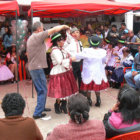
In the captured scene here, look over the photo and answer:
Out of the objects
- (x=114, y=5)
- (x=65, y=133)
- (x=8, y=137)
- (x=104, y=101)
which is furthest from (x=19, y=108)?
(x=114, y=5)

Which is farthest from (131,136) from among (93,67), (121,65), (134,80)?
(121,65)

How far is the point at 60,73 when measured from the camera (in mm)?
4504

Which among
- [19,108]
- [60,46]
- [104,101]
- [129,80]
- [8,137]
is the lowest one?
[104,101]

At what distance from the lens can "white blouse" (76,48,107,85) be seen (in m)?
4.63

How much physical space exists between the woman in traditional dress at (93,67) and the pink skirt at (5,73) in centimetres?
317

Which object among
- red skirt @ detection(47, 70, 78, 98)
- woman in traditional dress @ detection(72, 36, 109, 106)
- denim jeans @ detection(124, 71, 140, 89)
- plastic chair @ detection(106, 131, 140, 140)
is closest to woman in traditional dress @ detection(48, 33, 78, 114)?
red skirt @ detection(47, 70, 78, 98)

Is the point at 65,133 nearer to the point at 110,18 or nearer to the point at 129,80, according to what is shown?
the point at 129,80

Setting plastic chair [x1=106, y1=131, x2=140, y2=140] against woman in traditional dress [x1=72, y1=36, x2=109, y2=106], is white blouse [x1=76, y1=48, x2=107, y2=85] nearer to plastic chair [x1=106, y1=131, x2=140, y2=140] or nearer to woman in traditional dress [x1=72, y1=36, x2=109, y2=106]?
woman in traditional dress [x1=72, y1=36, x2=109, y2=106]

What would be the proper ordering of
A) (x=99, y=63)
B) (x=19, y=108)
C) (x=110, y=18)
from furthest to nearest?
Result: 1. (x=110, y=18)
2. (x=99, y=63)
3. (x=19, y=108)

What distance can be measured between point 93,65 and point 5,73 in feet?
11.4

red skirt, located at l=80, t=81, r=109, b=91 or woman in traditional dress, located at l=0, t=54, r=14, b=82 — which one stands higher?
red skirt, located at l=80, t=81, r=109, b=91

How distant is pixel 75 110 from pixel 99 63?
2.62 meters

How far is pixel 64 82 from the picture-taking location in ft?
14.8

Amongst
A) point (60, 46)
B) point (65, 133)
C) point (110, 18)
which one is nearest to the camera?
point (65, 133)
